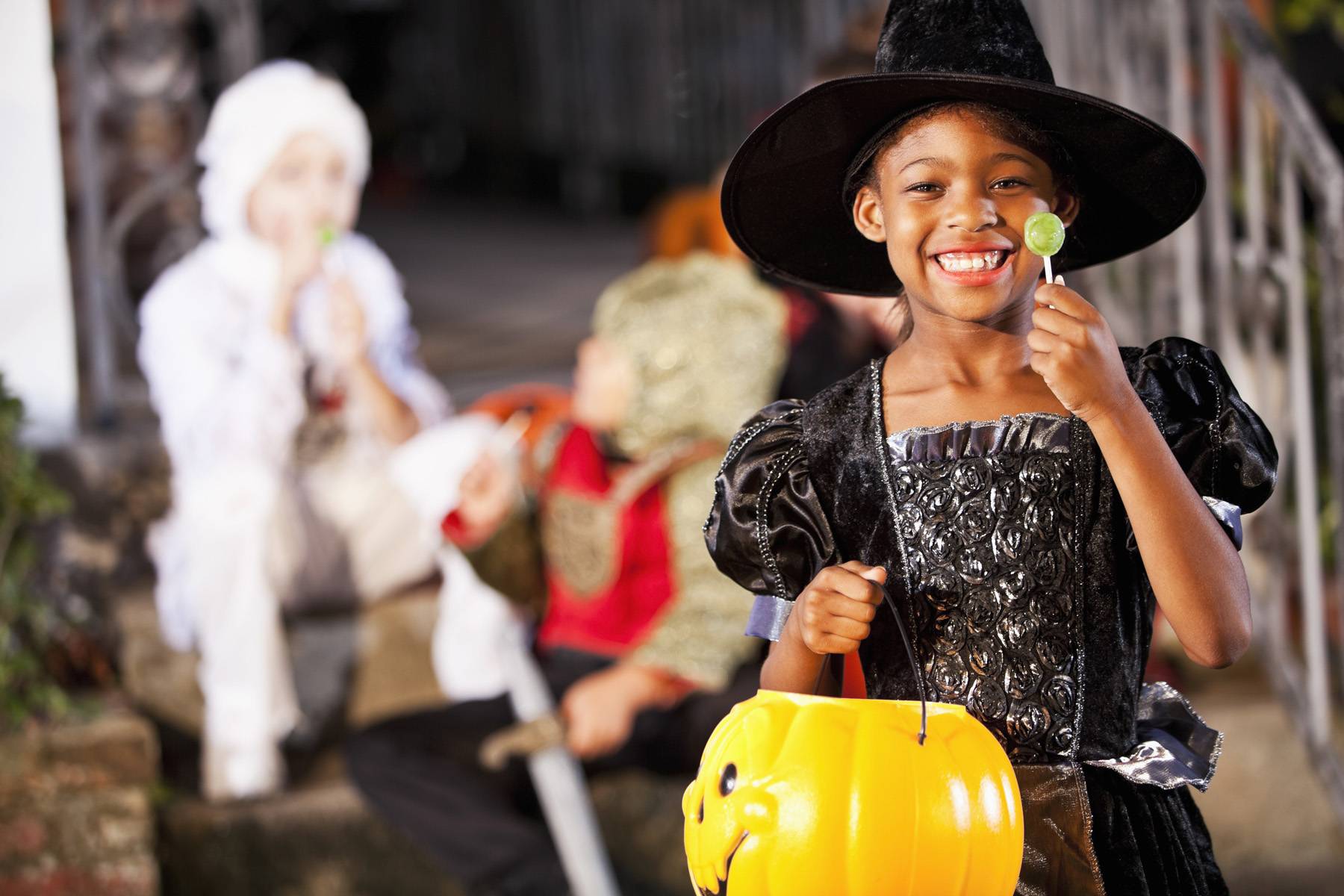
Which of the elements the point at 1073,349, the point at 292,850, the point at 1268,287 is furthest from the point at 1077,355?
the point at 292,850

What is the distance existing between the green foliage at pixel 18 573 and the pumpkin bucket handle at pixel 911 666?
251 centimetres

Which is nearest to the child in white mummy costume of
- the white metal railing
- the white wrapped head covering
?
the white wrapped head covering

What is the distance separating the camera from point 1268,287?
3.35m

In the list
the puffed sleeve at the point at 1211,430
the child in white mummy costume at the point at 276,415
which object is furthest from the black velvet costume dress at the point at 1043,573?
the child in white mummy costume at the point at 276,415

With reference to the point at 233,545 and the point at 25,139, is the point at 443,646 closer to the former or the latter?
the point at 233,545

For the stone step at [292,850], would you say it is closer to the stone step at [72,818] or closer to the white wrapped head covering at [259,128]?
the stone step at [72,818]

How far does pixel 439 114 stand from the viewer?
37.0ft

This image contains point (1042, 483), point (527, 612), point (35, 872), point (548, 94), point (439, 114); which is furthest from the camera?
point (439, 114)

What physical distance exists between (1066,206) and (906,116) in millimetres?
214

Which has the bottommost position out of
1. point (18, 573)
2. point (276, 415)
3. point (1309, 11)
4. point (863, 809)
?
point (18, 573)

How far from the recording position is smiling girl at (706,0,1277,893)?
1.55m

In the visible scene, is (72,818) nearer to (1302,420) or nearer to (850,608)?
(850,608)

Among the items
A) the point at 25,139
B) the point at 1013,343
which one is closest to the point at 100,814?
the point at 25,139

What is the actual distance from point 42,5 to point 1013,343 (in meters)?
3.15
